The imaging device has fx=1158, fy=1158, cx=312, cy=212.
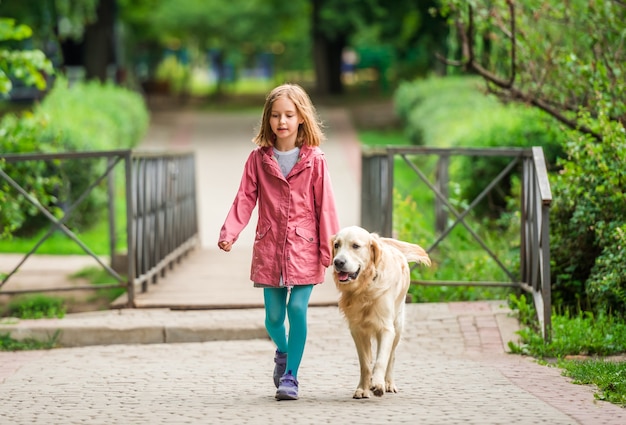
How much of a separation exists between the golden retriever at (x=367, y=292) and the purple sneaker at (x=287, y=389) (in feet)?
1.16

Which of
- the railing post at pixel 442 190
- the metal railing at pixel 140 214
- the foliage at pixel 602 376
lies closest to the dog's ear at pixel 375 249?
the foliage at pixel 602 376

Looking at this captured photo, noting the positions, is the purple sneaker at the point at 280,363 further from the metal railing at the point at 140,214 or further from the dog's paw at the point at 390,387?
the metal railing at the point at 140,214

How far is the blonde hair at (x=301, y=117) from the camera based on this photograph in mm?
6672

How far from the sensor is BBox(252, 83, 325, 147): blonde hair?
6.67 m

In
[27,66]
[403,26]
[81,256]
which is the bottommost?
[81,256]

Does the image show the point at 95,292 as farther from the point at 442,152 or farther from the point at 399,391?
the point at 399,391

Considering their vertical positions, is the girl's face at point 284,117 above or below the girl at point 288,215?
above

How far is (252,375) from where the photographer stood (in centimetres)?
780

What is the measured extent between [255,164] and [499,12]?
6099 mm

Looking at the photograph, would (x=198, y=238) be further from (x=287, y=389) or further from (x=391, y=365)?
(x=287, y=389)

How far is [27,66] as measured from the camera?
11812 mm

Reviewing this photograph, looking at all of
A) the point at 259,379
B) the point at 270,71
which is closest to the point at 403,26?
the point at 259,379

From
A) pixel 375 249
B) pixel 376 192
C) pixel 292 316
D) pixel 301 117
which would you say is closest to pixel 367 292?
pixel 375 249

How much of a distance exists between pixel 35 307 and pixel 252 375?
3314mm
